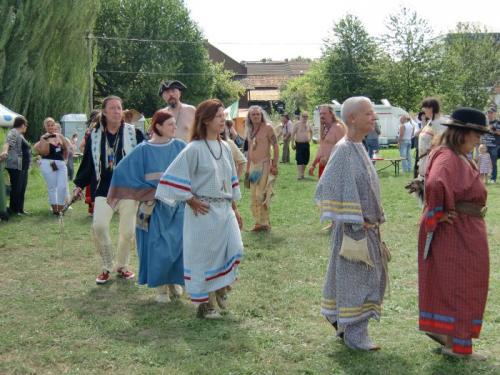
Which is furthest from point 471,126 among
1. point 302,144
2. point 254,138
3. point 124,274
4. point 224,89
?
point 224,89

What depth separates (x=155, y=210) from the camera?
708 centimetres

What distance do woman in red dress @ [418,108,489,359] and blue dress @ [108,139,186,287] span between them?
2.67m

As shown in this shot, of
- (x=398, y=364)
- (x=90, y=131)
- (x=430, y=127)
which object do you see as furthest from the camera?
(x=430, y=127)

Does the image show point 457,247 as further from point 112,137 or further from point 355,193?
point 112,137

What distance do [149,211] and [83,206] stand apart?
26.2 ft

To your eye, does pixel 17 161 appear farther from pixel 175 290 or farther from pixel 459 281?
pixel 459 281

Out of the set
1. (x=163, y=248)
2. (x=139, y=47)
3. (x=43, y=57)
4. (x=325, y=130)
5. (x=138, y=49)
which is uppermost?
(x=139, y=47)

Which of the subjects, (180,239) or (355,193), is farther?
(180,239)

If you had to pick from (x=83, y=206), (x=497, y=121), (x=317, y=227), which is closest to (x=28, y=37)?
(x=83, y=206)

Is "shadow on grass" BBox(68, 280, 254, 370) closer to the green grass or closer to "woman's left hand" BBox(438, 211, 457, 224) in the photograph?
the green grass

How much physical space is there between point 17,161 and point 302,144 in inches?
376

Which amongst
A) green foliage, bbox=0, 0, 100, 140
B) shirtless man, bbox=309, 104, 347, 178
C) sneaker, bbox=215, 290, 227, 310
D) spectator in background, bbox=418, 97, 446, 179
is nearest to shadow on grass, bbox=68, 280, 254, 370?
sneaker, bbox=215, 290, 227, 310

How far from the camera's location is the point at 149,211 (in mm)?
7117

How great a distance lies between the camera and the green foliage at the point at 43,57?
93.1 feet
